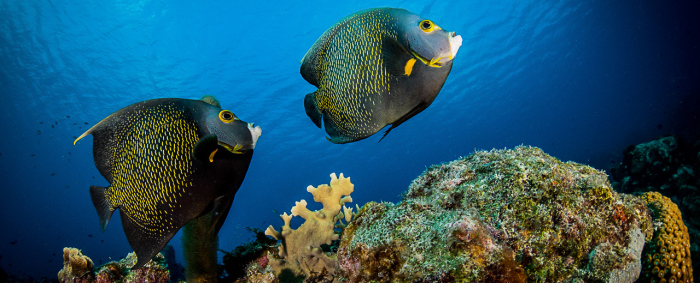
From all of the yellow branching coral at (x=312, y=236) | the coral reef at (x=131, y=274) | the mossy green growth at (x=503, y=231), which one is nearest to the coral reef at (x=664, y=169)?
the mossy green growth at (x=503, y=231)

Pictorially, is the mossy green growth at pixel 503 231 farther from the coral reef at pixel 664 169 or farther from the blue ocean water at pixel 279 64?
the coral reef at pixel 664 169

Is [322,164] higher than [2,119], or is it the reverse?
[322,164]

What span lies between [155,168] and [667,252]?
13.3ft

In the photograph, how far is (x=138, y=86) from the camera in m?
24.2

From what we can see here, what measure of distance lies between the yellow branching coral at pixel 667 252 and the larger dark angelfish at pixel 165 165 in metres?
3.66

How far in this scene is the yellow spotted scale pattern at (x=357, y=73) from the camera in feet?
4.12

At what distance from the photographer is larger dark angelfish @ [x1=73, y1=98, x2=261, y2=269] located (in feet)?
3.53

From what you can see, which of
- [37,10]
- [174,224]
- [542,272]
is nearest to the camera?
[174,224]

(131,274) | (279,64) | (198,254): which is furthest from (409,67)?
(279,64)

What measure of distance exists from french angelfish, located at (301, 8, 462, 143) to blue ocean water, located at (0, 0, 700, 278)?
3.10 meters

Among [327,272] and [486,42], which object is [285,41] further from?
[327,272]

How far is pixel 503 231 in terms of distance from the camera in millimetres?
1466

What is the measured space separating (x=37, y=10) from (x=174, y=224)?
92.3 feet

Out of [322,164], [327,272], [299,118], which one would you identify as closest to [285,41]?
[299,118]
